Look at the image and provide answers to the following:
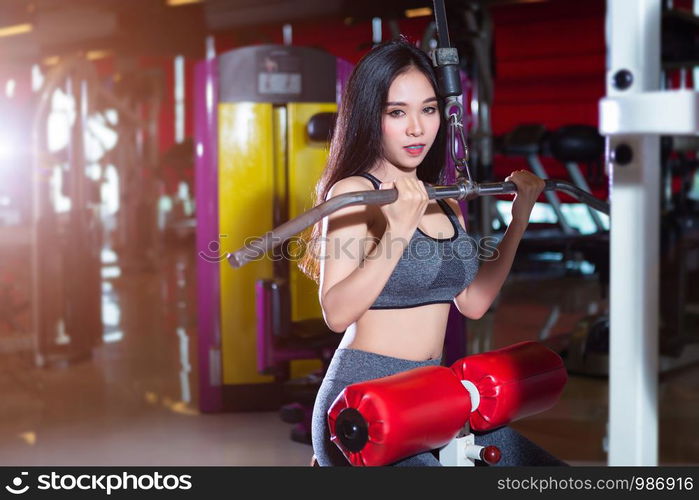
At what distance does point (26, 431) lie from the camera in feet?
11.0

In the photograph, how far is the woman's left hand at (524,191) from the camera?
165cm

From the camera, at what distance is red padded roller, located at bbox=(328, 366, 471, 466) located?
142 cm

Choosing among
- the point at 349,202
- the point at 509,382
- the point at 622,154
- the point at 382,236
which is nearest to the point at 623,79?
the point at 622,154

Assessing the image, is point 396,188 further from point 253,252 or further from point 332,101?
point 332,101

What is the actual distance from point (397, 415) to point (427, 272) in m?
0.34

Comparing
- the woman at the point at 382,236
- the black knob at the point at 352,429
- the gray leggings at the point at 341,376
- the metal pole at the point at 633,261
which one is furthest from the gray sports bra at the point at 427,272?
the metal pole at the point at 633,261

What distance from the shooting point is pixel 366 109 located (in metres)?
1.63

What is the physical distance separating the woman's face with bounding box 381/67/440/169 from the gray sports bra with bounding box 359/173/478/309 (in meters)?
0.08

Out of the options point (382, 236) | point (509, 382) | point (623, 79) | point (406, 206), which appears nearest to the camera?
point (623, 79)

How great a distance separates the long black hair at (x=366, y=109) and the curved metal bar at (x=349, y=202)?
0.26 m

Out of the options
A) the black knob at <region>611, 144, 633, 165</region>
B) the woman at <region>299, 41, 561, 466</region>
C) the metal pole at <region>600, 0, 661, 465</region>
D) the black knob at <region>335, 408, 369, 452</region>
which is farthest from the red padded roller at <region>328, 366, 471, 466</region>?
the black knob at <region>611, 144, 633, 165</region>

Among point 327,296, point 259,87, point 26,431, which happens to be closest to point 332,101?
point 259,87

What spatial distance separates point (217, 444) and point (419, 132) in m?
1.95

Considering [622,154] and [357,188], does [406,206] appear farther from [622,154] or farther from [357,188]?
[622,154]
